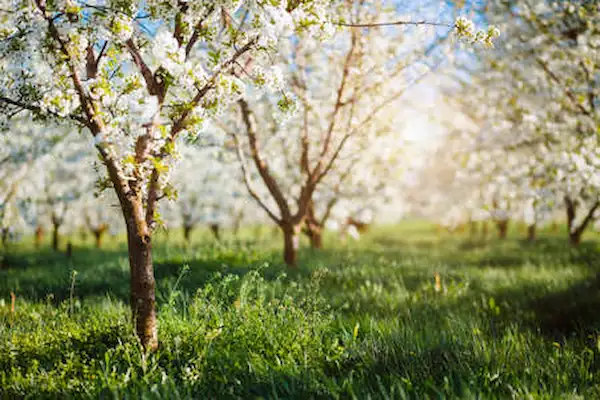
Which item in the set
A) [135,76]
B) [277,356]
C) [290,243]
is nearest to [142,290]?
[277,356]

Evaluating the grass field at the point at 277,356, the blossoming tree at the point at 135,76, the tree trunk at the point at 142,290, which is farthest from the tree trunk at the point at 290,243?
the tree trunk at the point at 142,290

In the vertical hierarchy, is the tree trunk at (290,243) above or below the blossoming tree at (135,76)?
below

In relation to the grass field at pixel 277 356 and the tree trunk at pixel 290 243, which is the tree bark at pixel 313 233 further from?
the grass field at pixel 277 356

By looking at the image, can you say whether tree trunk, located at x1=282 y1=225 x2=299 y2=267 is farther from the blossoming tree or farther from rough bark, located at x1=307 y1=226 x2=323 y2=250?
the blossoming tree

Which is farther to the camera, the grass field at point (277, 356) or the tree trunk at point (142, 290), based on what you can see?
the tree trunk at point (142, 290)

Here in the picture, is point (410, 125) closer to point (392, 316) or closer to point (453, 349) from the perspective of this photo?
point (392, 316)

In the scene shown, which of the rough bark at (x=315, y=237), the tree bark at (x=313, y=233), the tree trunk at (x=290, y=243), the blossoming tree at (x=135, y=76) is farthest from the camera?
the rough bark at (x=315, y=237)

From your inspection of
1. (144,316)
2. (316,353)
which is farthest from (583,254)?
(144,316)

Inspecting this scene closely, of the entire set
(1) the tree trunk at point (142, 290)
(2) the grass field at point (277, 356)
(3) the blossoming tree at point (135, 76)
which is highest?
(3) the blossoming tree at point (135, 76)

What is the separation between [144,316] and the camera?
363 cm

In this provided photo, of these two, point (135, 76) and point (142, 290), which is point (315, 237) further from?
point (135, 76)

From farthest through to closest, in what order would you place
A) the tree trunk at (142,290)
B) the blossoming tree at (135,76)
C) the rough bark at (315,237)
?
1. the rough bark at (315,237)
2. the tree trunk at (142,290)
3. the blossoming tree at (135,76)

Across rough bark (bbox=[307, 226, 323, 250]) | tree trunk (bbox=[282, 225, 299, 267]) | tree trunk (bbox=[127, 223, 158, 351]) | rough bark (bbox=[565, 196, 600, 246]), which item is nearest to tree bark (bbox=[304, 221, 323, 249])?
rough bark (bbox=[307, 226, 323, 250])

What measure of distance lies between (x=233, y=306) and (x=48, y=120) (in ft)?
7.24
